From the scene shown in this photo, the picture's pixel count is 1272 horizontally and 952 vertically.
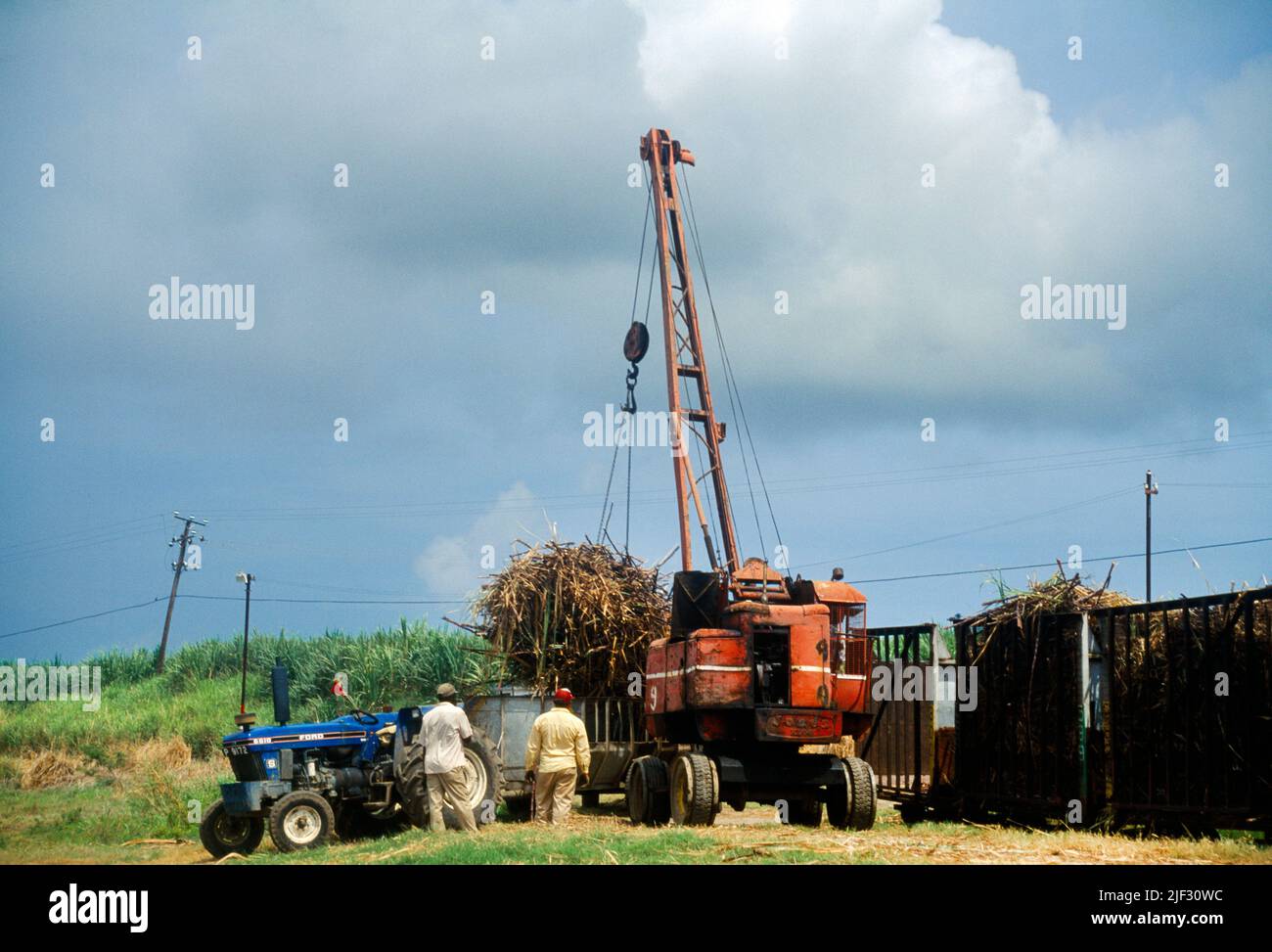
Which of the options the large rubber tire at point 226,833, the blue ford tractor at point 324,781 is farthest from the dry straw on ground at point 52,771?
the blue ford tractor at point 324,781

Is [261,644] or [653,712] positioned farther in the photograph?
[261,644]

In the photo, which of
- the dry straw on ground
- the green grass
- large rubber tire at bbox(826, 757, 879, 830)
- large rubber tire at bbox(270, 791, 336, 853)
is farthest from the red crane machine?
the dry straw on ground

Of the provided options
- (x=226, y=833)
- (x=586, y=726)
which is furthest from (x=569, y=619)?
(x=226, y=833)

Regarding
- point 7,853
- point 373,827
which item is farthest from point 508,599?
point 7,853

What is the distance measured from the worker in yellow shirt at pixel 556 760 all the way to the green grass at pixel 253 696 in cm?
2005

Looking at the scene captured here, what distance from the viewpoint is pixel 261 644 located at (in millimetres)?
54750

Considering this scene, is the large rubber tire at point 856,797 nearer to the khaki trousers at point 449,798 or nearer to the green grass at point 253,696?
the khaki trousers at point 449,798

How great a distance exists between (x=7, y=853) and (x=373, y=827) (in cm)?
723

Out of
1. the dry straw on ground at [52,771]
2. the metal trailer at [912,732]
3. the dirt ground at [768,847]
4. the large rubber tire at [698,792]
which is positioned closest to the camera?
the dirt ground at [768,847]

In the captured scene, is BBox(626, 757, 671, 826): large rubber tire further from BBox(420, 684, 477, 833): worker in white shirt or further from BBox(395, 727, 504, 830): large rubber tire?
BBox(420, 684, 477, 833): worker in white shirt

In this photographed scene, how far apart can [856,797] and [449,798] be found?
530 cm

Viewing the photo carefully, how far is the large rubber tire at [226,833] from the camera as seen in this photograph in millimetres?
17141

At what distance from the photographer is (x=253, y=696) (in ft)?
162
